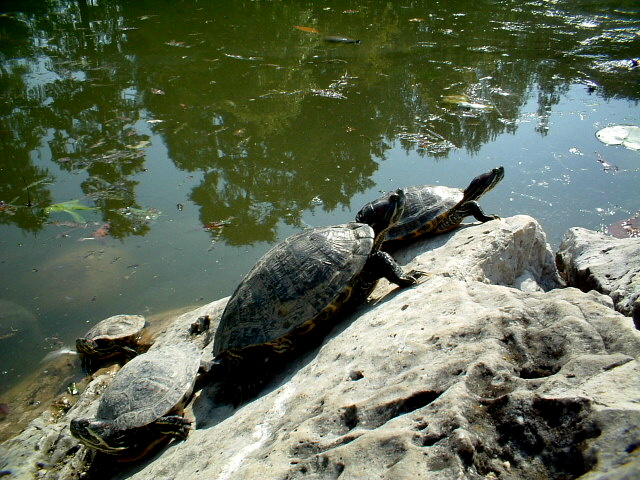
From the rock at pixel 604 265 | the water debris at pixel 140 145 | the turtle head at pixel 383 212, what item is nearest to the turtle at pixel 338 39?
the water debris at pixel 140 145

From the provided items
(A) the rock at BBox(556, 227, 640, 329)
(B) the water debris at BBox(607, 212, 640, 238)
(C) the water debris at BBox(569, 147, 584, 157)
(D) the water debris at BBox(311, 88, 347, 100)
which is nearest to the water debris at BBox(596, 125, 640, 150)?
(C) the water debris at BBox(569, 147, 584, 157)

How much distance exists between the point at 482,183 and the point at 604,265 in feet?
5.27

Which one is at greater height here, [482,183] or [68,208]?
[482,183]

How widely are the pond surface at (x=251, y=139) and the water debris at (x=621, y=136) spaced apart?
17 centimetres

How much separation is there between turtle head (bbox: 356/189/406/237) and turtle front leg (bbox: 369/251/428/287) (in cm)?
52

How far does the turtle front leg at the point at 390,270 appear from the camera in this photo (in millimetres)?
3889

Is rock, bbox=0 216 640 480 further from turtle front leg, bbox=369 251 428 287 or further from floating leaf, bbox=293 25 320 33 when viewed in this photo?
floating leaf, bbox=293 25 320 33

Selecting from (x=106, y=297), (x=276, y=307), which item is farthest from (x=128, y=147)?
(x=276, y=307)

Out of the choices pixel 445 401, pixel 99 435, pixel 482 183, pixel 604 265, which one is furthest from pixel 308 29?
pixel 445 401

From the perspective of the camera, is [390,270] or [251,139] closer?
[390,270]

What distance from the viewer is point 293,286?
3848mm

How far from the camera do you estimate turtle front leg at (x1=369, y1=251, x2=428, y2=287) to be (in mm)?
3889

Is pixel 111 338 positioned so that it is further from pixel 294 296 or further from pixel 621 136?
pixel 621 136

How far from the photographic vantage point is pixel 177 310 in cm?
626
